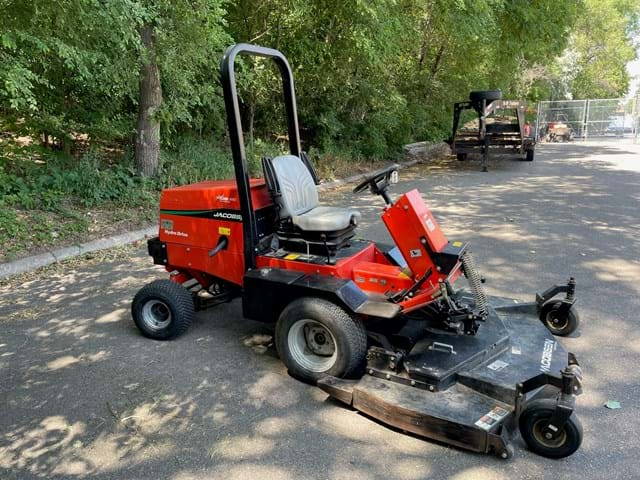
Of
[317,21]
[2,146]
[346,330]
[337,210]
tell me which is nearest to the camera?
[346,330]

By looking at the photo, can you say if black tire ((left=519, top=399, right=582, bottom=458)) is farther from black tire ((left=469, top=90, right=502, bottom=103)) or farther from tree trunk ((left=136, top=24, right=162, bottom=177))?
black tire ((left=469, top=90, right=502, bottom=103))

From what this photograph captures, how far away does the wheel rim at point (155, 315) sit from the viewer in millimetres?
4020

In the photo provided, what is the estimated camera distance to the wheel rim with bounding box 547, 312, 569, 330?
403cm

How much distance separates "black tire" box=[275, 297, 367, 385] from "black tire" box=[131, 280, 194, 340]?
0.90m

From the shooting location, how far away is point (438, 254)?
10.8 feet

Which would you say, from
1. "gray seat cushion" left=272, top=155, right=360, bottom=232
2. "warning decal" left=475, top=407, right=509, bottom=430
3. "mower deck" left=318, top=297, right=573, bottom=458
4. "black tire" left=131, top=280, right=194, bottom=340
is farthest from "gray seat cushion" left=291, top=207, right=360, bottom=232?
"warning decal" left=475, top=407, right=509, bottom=430

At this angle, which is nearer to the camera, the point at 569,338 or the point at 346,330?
the point at 346,330

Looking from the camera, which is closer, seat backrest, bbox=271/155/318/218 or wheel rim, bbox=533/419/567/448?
wheel rim, bbox=533/419/567/448

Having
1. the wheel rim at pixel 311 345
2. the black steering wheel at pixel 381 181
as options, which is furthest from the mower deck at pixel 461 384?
the black steering wheel at pixel 381 181

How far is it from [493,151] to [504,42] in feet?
11.5

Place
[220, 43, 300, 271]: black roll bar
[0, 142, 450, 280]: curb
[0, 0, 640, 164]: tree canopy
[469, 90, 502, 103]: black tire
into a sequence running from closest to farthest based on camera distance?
[220, 43, 300, 271]: black roll bar, [0, 142, 450, 280]: curb, [0, 0, 640, 164]: tree canopy, [469, 90, 502, 103]: black tire

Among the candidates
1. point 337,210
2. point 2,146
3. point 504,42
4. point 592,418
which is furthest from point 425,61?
point 592,418

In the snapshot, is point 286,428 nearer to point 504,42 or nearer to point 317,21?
point 317,21

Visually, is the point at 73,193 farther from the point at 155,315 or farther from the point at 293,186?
the point at 293,186
